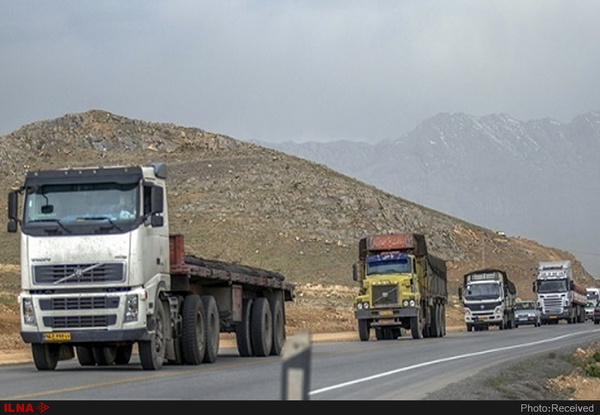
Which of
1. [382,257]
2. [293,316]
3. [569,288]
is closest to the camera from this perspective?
[382,257]

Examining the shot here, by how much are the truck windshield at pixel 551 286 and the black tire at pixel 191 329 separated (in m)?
57.7

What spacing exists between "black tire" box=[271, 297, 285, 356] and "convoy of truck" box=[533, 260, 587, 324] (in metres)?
49.3

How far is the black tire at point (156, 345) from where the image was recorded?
878 inches

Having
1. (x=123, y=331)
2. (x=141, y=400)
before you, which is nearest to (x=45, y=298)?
(x=123, y=331)

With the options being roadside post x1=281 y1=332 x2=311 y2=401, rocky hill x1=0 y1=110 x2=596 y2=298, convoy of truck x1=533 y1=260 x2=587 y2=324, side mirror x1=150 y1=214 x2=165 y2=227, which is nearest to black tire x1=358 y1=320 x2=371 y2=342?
side mirror x1=150 y1=214 x2=165 y2=227

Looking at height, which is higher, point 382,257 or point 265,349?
point 382,257

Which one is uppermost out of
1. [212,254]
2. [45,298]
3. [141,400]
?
[212,254]

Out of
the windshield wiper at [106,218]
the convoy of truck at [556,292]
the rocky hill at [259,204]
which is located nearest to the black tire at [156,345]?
the windshield wiper at [106,218]

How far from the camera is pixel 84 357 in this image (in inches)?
1005

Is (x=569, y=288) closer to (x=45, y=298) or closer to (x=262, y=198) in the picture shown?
(x=262, y=198)

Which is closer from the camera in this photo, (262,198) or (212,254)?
(212,254)

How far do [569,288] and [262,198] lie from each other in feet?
139

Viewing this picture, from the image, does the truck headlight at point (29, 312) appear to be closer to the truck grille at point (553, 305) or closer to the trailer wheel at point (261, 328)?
the trailer wheel at point (261, 328)
